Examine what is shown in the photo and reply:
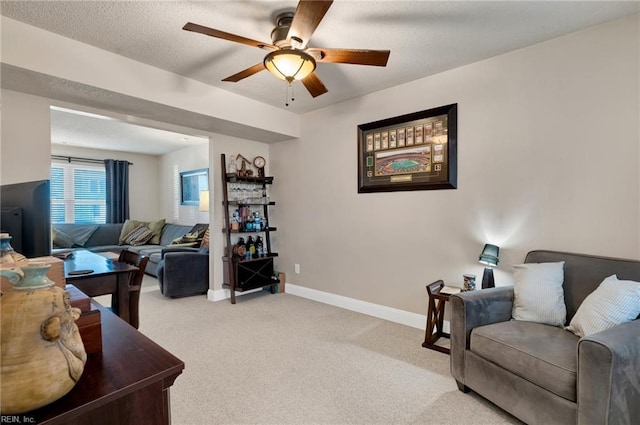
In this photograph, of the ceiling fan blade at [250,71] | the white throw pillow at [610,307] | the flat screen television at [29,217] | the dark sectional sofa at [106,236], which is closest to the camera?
the flat screen television at [29,217]

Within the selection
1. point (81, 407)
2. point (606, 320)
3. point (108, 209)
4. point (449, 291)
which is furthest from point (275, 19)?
point (108, 209)

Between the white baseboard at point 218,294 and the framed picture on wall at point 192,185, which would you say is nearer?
the white baseboard at point 218,294

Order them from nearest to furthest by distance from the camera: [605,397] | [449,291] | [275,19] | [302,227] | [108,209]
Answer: [605,397] → [275,19] → [449,291] → [302,227] → [108,209]

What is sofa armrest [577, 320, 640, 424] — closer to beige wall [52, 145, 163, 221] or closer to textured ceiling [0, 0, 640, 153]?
textured ceiling [0, 0, 640, 153]

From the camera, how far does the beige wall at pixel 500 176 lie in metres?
2.09

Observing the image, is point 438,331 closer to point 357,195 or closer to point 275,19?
point 357,195

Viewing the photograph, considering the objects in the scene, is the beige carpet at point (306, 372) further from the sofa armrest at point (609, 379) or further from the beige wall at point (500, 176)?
the beige wall at point (500, 176)

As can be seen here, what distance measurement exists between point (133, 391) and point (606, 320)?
2.15 metres

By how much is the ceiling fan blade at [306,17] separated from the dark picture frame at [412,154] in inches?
61.7

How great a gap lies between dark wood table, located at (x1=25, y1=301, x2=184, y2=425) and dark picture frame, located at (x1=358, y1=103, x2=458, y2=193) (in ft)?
8.85

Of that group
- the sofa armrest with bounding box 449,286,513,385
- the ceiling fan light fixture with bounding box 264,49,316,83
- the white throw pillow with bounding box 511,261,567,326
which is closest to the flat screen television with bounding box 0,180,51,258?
the ceiling fan light fixture with bounding box 264,49,316,83

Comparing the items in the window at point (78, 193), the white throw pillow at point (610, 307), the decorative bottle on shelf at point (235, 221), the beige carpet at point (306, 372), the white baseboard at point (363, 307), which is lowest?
the beige carpet at point (306, 372)

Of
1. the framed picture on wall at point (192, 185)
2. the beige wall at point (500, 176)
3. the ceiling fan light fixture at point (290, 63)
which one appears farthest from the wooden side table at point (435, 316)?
the framed picture on wall at point (192, 185)

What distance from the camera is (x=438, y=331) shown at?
9.18 ft
